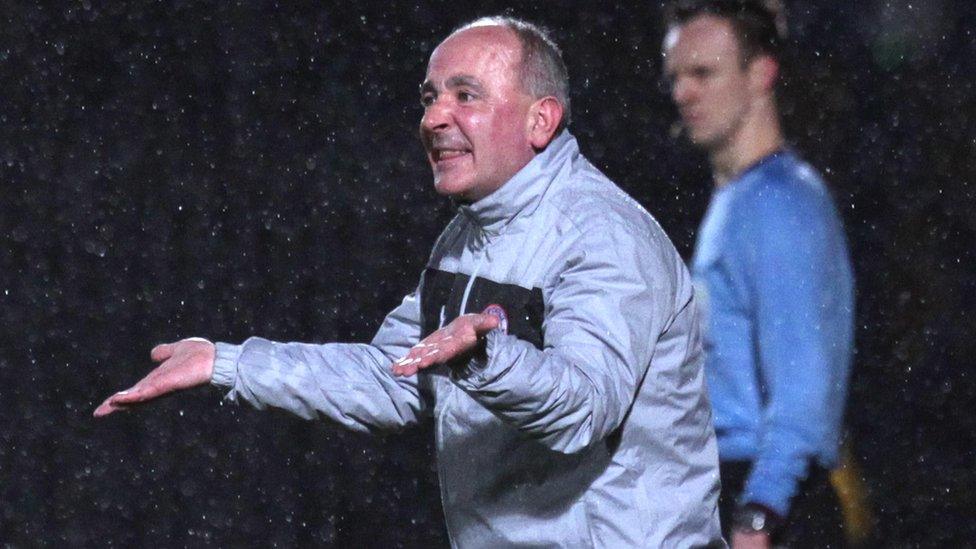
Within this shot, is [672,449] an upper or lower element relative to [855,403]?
upper

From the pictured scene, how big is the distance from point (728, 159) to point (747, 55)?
0.78 feet

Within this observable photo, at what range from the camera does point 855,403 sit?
2.46 m

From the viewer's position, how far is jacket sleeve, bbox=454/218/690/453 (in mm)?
1206

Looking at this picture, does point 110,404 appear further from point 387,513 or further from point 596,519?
point 387,513

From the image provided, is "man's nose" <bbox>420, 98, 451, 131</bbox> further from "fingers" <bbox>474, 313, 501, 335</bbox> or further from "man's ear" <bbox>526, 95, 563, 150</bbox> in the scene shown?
"fingers" <bbox>474, 313, 501, 335</bbox>

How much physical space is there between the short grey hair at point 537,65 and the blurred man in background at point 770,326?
0.28m

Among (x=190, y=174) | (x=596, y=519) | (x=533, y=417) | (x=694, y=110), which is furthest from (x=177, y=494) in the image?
(x=533, y=417)

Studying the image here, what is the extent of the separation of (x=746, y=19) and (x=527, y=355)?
1115mm

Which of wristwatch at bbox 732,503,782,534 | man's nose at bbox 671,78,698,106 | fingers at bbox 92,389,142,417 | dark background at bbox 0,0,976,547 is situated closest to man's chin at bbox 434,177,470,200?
fingers at bbox 92,389,142,417

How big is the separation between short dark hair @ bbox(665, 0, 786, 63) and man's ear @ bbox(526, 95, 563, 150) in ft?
1.96

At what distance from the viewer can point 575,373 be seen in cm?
125

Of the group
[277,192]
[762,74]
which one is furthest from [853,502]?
[277,192]

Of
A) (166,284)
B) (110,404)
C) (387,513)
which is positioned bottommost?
(387,513)

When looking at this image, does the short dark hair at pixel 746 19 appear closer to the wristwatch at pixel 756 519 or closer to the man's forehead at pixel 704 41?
the man's forehead at pixel 704 41
